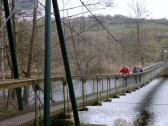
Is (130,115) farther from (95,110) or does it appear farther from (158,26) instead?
(158,26)

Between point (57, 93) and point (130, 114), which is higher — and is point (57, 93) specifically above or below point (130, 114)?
above

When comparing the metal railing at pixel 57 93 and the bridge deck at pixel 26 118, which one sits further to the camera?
the metal railing at pixel 57 93

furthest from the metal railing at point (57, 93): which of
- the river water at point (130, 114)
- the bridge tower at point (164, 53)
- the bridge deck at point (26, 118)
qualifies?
the bridge tower at point (164, 53)

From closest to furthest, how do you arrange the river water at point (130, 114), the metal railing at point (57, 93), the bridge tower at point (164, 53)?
the metal railing at point (57, 93), the river water at point (130, 114), the bridge tower at point (164, 53)

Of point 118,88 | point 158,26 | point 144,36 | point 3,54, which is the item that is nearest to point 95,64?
point 118,88

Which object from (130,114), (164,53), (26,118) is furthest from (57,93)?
(164,53)

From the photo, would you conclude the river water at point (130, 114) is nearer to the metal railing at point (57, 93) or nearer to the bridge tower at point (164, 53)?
the metal railing at point (57, 93)

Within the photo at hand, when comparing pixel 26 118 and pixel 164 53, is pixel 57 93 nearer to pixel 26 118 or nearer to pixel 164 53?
pixel 26 118

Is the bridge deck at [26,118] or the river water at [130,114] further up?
the bridge deck at [26,118]

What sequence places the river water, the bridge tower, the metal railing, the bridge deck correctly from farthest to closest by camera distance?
the bridge tower < the river water < the metal railing < the bridge deck

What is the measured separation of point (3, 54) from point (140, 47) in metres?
44.2

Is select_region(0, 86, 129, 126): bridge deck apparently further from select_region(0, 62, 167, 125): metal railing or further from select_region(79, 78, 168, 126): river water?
select_region(79, 78, 168, 126): river water

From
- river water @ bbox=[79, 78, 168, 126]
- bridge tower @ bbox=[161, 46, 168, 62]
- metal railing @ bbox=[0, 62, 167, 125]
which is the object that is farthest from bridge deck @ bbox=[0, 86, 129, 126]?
bridge tower @ bbox=[161, 46, 168, 62]

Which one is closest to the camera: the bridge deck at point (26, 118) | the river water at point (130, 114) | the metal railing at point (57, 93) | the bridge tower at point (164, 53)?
the bridge deck at point (26, 118)
